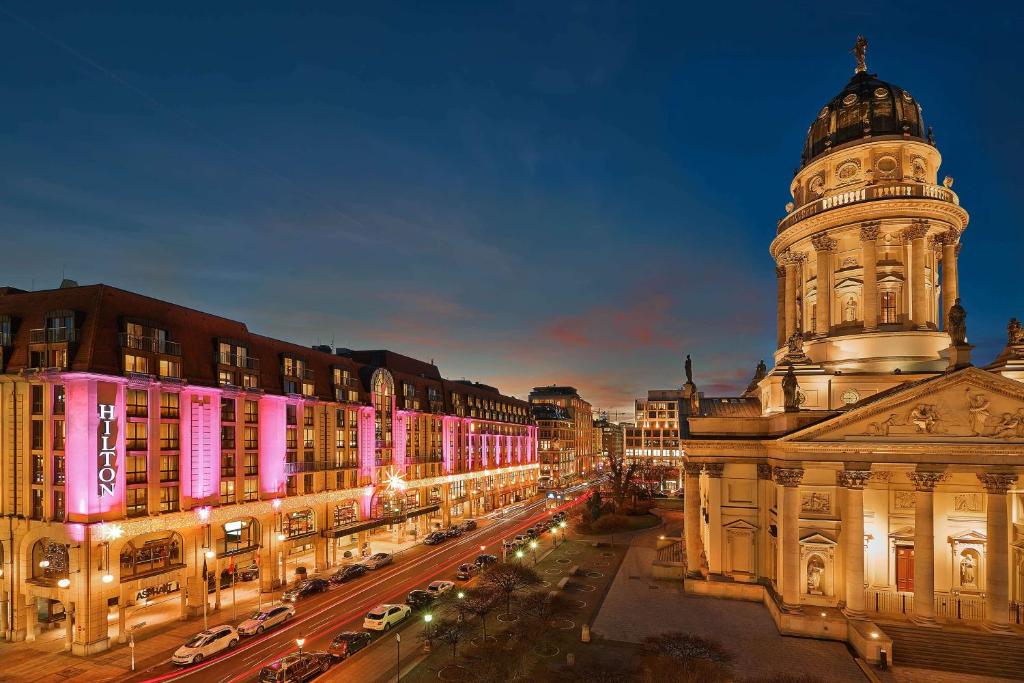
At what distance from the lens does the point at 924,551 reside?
36.8 metres

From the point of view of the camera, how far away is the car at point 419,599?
45.8 m

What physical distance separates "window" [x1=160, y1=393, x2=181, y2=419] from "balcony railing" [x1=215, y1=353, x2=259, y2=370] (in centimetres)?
534

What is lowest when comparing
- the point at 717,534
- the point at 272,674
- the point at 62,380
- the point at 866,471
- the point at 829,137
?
the point at 272,674

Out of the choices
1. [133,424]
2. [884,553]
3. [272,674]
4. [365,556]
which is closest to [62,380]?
[133,424]

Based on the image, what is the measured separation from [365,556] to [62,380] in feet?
121

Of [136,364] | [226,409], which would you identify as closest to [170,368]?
[136,364]

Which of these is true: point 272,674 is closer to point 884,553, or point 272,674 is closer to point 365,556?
point 365,556

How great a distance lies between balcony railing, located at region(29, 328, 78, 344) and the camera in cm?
4041

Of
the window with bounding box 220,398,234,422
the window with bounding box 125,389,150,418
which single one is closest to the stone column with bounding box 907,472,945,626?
the window with bounding box 220,398,234,422

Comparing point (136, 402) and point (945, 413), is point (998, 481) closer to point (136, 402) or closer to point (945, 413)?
point (945, 413)

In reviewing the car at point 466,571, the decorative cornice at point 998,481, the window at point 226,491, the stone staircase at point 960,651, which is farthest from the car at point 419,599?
the decorative cornice at point 998,481

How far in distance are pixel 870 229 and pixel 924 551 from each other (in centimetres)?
2929

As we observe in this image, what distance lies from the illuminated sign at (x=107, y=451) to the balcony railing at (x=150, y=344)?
4781mm

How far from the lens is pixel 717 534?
47.4 metres
